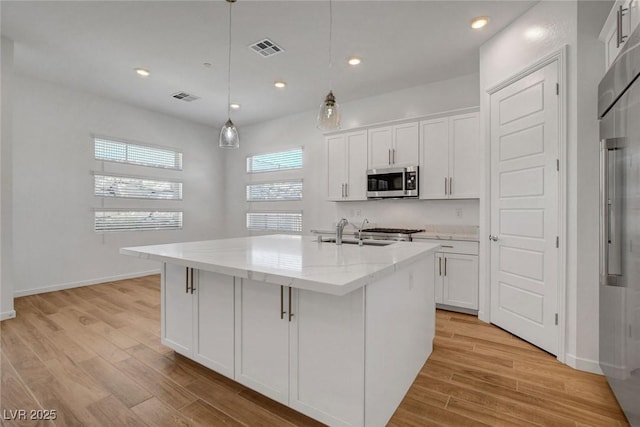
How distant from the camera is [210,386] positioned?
6.53 feet

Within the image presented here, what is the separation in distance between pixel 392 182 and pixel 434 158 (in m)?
0.62

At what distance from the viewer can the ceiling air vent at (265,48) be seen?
322 centimetres

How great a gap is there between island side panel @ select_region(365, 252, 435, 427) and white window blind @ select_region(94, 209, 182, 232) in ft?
16.3

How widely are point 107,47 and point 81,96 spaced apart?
1813 millimetres

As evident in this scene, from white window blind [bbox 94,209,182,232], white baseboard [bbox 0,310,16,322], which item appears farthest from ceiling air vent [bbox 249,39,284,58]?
white baseboard [bbox 0,310,16,322]

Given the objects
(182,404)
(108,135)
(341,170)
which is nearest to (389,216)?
(341,170)

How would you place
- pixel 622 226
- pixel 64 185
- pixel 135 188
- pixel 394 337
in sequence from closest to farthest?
pixel 622 226
pixel 394 337
pixel 64 185
pixel 135 188

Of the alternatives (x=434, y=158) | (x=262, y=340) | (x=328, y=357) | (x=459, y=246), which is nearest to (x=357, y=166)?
(x=434, y=158)

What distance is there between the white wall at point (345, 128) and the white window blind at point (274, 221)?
193mm

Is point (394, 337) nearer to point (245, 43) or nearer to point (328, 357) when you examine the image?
point (328, 357)

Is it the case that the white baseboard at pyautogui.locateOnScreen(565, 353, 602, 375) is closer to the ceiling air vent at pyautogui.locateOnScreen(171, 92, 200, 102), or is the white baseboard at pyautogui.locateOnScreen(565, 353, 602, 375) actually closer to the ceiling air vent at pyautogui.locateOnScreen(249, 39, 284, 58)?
the ceiling air vent at pyautogui.locateOnScreen(249, 39, 284, 58)

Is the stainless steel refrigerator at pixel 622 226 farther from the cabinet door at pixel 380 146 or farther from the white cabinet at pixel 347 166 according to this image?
the white cabinet at pixel 347 166

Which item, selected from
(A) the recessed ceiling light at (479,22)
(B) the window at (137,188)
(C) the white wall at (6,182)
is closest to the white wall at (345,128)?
(A) the recessed ceiling light at (479,22)

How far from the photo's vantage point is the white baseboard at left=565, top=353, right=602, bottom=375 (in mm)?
2174
